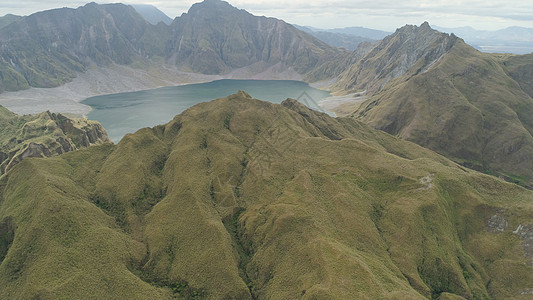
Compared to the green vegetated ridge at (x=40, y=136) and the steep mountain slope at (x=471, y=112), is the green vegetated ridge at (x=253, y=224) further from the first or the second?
the steep mountain slope at (x=471, y=112)

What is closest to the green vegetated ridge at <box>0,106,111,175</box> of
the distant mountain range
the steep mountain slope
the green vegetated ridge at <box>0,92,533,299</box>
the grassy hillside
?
the distant mountain range

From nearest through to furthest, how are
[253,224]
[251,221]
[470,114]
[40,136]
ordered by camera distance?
[253,224] → [251,221] → [40,136] → [470,114]

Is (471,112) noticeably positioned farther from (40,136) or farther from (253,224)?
(40,136)

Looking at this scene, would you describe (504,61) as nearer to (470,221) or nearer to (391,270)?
(470,221)

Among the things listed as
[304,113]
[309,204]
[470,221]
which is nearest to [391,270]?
[309,204]

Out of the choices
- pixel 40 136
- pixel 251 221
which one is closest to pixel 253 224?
pixel 251 221

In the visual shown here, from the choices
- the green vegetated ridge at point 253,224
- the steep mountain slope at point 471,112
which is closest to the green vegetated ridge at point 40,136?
the green vegetated ridge at point 253,224
